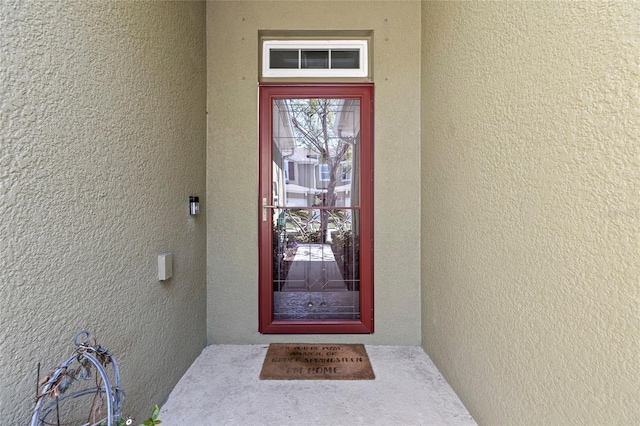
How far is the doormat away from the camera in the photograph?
6.61 feet

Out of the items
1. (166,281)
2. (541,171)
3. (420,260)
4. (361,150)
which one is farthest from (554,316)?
(166,281)

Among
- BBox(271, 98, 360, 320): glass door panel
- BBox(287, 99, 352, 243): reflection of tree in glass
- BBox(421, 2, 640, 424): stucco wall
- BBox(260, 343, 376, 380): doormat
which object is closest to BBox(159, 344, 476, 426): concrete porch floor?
BBox(260, 343, 376, 380): doormat

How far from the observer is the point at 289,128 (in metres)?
2.52

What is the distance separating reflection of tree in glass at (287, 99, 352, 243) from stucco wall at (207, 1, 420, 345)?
0.32 m

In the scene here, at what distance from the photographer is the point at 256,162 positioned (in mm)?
2465

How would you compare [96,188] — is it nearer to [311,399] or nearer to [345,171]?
[311,399]

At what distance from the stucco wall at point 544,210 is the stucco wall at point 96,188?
5.99 feet

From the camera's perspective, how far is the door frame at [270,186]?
2473 millimetres

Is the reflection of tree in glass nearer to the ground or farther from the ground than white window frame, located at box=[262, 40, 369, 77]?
nearer to the ground

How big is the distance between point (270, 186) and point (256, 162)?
235mm

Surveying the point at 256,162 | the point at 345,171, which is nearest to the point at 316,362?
the point at 345,171

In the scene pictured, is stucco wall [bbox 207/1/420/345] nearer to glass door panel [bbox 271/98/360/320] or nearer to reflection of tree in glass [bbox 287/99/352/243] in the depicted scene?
glass door panel [bbox 271/98/360/320]

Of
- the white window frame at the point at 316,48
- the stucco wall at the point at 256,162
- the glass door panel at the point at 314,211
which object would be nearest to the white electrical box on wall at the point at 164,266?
the stucco wall at the point at 256,162

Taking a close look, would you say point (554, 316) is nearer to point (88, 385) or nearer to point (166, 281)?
point (88, 385)
